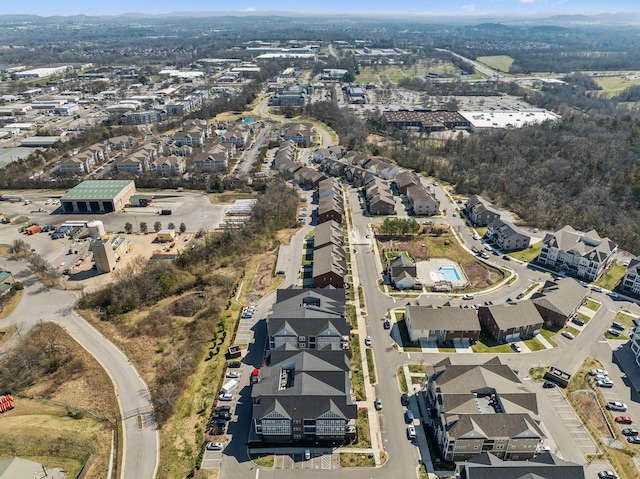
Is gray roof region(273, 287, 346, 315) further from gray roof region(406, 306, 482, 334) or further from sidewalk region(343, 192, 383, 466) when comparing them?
gray roof region(406, 306, 482, 334)

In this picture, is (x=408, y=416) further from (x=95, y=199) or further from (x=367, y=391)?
(x=95, y=199)

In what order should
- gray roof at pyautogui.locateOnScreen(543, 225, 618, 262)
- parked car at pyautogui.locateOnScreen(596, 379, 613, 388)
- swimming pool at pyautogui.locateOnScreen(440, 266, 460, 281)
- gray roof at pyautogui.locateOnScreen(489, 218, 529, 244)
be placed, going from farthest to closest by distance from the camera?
gray roof at pyautogui.locateOnScreen(489, 218, 529, 244), swimming pool at pyautogui.locateOnScreen(440, 266, 460, 281), gray roof at pyautogui.locateOnScreen(543, 225, 618, 262), parked car at pyautogui.locateOnScreen(596, 379, 613, 388)

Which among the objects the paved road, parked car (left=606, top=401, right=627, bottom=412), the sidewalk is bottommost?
the paved road

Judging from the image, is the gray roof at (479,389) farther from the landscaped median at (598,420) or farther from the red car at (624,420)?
the red car at (624,420)

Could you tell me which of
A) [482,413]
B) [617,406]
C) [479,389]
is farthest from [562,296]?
[482,413]

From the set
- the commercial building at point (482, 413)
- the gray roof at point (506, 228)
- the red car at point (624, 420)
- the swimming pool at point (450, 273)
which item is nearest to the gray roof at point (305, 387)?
the commercial building at point (482, 413)

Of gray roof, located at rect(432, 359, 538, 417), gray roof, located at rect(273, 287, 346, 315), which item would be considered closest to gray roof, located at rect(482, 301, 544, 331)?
gray roof, located at rect(432, 359, 538, 417)
